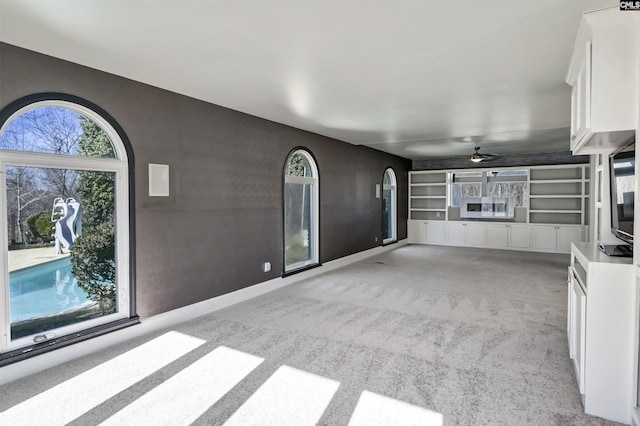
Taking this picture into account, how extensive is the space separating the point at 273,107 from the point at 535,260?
6.49 metres

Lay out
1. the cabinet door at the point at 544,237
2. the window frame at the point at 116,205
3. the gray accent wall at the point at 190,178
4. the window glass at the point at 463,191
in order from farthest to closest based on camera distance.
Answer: the window glass at the point at 463,191, the cabinet door at the point at 544,237, the gray accent wall at the point at 190,178, the window frame at the point at 116,205

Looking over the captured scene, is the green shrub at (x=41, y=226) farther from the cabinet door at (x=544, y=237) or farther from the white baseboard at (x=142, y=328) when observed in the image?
the cabinet door at (x=544, y=237)

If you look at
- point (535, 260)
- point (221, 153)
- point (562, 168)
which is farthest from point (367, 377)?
point (562, 168)

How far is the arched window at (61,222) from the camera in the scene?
270 centimetres

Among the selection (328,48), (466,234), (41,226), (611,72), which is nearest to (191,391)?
(41,226)

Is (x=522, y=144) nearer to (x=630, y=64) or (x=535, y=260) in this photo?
(x=535, y=260)

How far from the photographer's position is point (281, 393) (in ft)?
8.04

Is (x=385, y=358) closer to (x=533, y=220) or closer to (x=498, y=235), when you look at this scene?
(x=498, y=235)

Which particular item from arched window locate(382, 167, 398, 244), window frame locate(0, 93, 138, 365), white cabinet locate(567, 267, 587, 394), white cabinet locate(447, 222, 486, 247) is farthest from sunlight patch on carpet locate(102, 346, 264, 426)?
white cabinet locate(447, 222, 486, 247)

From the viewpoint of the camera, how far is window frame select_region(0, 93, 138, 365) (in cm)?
261

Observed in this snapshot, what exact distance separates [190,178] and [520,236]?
27.5 feet

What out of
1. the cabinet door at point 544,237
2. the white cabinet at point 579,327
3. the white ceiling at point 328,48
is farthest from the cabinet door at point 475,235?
the white cabinet at point 579,327

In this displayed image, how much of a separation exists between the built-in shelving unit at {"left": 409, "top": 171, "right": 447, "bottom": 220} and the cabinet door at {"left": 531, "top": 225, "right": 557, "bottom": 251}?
228cm

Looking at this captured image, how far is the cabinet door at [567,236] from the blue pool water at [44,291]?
9557mm
